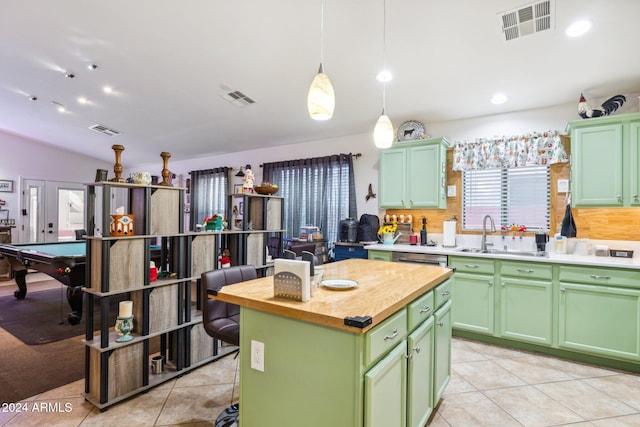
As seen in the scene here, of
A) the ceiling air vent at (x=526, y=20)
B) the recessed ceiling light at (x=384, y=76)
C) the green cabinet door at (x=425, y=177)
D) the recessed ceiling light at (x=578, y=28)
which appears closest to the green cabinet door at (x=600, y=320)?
the green cabinet door at (x=425, y=177)

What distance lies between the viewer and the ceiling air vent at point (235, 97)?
416cm

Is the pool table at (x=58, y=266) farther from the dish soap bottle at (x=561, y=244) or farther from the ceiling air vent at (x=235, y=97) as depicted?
the dish soap bottle at (x=561, y=244)

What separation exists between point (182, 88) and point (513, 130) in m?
4.19

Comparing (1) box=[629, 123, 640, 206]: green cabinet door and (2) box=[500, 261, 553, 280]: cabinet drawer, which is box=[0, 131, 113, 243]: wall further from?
(1) box=[629, 123, 640, 206]: green cabinet door

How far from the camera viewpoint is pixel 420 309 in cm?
184

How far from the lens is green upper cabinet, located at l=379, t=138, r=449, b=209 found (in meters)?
3.99

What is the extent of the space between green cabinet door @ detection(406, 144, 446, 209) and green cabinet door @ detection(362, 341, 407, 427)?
2697 millimetres

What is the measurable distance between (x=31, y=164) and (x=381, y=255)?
8419 millimetres

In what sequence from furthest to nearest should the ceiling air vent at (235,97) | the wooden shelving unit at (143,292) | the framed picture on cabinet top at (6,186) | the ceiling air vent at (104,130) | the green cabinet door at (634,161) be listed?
the framed picture on cabinet top at (6,186)
the ceiling air vent at (104,130)
the ceiling air vent at (235,97)
the green cabinet door at (634,161)
the wooden shelving unit at (143,292)

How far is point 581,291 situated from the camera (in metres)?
2.96

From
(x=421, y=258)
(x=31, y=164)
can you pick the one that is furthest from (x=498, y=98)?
(x=31, y=164)

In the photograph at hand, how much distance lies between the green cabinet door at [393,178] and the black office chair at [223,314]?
2.39 m

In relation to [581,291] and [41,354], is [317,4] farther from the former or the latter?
[41,354]

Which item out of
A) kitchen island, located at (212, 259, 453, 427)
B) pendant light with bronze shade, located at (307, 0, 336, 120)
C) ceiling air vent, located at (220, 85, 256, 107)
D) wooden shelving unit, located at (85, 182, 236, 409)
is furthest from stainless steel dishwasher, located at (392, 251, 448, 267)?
ceiling air vent, located at (220, 85, 256, 107)
